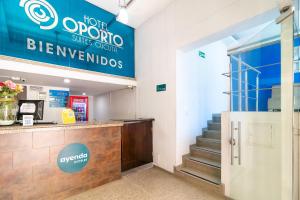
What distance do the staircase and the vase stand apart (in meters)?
3.09

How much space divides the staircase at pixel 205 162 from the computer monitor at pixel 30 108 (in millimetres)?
2846

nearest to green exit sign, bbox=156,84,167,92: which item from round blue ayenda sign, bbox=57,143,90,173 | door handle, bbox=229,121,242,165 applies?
door handle, bbox=229,121,242,165

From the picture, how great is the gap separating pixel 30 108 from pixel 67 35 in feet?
6.47

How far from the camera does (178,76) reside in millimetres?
3357

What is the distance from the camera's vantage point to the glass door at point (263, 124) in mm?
1526

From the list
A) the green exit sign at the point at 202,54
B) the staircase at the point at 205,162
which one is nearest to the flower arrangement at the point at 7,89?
the staircase at the point at 205,162

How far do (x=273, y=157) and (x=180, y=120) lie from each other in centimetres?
173

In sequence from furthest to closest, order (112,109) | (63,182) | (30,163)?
(112,109) → (63,182) → (30,163)

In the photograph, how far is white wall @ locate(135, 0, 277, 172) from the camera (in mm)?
2365

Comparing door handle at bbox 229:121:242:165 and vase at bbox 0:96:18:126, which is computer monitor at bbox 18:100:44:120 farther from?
door handle at bbox 229:121:242:165

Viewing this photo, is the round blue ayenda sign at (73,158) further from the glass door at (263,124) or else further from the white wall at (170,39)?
the glass door at (263,124)

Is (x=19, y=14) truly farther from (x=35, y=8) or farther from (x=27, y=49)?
(x=27, y=49)

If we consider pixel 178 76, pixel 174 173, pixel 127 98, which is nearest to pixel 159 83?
pixel 178 76

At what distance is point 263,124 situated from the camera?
2.04 m
